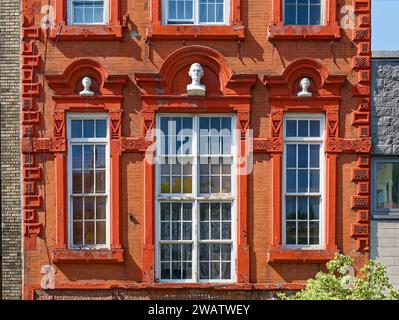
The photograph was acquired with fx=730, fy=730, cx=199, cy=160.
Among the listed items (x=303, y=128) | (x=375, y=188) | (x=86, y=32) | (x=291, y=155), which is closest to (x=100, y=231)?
(x=86, y=32)

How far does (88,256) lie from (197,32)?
4661mm

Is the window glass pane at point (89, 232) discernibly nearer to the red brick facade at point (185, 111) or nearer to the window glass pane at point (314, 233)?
the red brick facade at point (185, 111)

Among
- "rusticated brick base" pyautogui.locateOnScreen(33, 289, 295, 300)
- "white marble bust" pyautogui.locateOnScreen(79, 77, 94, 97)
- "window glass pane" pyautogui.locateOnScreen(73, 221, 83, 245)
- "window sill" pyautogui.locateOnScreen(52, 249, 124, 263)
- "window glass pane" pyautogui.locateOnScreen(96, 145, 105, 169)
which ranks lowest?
"rusticated brick base" pyautogui.locateOnScreen(33, 289, 295, 300)

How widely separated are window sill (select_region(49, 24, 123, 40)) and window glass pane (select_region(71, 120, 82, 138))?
1581 millimetres

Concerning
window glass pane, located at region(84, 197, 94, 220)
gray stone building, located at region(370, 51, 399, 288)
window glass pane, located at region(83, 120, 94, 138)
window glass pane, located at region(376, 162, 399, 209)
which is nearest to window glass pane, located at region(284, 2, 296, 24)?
gray stone building, located at region(370, 51, 399, 288)

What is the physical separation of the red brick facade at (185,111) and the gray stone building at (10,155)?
0.20 meters

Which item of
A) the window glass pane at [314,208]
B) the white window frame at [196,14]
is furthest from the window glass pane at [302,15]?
the window glass pane at [314,208]

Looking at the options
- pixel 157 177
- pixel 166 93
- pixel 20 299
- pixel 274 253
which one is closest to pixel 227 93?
pixel 166 93

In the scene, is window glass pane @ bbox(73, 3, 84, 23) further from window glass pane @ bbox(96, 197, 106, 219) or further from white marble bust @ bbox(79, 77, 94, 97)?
window glass pane @ bbox(96, 197, 106, 219)

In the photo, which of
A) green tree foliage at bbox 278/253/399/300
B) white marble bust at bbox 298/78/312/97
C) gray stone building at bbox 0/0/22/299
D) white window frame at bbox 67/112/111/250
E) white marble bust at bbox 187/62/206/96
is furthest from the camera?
gray stone building at bbox 0/0/22/299

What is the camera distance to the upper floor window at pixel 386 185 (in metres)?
13.9

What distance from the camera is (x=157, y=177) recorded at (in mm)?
13789

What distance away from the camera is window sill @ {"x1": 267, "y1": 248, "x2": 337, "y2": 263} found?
13609 millimetres

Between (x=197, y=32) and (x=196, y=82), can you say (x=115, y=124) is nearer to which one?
(x=196, y=82)
